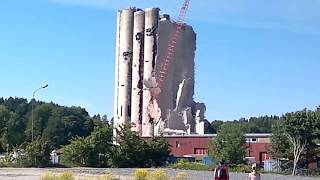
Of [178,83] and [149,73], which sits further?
[178,83]

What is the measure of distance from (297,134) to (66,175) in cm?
4654

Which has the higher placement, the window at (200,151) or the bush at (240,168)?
the window at (200,151)

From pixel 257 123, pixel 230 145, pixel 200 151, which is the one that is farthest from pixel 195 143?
pixel 257 123

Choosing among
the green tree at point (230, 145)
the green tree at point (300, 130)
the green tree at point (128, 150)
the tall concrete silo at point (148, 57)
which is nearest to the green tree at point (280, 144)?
the green tree at point (300, 130)

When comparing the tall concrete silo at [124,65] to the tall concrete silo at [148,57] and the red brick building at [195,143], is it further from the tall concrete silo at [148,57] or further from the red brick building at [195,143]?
the red brick building at [195,143]

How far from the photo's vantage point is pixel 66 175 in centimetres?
2188

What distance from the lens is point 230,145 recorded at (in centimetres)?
7400

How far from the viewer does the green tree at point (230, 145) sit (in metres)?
73.0

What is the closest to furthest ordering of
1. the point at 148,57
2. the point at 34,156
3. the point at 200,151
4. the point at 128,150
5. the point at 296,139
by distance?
the point at 34,156 → the point at 296,139 → the point at 128,150 → the point at 200,151 → the point at 148,57

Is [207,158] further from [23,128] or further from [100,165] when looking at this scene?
[23,128]

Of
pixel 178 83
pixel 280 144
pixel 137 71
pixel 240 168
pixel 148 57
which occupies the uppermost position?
pixel 148 57

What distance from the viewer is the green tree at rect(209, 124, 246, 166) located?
73.0 meters

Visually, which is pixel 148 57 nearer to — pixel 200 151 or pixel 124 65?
pixel 124 65

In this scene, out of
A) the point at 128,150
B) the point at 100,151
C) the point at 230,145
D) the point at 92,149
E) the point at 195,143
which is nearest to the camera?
the point at 92,149
